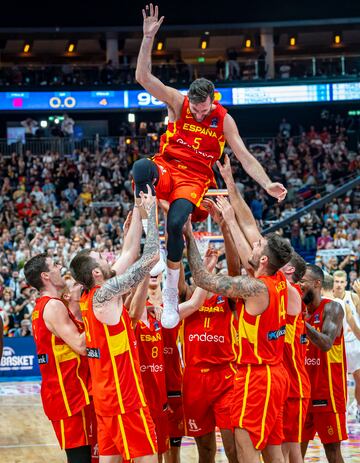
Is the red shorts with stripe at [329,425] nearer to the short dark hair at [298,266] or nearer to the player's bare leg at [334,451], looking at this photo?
the player's bare leg at [334,451]

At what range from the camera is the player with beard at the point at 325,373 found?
798 centimetres

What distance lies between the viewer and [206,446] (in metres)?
8.01

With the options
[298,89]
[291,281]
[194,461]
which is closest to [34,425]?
[194,461]

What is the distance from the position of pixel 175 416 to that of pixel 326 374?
5.03 ft

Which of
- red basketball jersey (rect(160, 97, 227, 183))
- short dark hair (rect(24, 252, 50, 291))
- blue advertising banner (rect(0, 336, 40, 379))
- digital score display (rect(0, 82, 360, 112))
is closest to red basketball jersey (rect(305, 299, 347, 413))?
red basketball jersey (rect(160, 97, 227, 183))

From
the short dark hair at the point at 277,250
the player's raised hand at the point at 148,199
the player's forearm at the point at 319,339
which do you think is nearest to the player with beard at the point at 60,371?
the player's raised hand at the point at 148,199

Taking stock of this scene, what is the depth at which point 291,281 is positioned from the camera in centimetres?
769

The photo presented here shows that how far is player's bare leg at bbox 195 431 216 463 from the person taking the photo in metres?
7.99

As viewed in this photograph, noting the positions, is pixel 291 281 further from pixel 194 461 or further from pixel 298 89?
pixel 298 89

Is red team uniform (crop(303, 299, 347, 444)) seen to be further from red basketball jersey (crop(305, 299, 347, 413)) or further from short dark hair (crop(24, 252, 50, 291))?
short dark hair (crop(24, 252, 50, 291))

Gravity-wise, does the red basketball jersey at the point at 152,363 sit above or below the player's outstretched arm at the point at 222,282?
below

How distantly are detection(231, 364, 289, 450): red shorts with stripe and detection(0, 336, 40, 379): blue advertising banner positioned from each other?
11.5 meters

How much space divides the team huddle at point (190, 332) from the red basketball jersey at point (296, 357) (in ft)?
0.04

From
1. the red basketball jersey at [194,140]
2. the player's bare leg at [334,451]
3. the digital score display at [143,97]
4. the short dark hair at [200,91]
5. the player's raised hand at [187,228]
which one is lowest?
the player's bare leg at [334,451]
